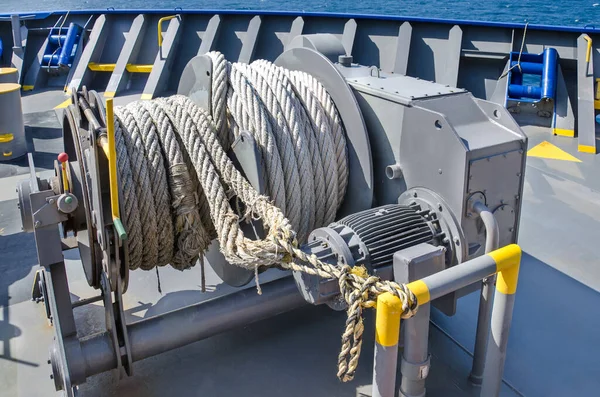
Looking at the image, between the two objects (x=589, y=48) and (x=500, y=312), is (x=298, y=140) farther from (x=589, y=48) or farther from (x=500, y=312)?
(x=589, y=48)

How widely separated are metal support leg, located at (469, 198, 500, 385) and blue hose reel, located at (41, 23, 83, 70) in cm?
685

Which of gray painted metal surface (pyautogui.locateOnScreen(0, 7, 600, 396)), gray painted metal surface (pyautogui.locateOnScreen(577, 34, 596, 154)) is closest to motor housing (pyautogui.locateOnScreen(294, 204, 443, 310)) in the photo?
gray painted metal surface (pyautogui.locateOnScreen(0, 7, 600, 396))

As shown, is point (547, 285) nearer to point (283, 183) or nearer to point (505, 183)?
point (505, 183)

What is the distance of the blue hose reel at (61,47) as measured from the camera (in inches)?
309

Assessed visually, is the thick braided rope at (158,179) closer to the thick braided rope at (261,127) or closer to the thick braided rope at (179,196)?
the thick braided rope at (179,196)

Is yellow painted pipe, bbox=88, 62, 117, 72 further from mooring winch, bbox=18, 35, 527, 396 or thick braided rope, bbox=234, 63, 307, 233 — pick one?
thick braided rope, bbox=234, 63, 307, 233

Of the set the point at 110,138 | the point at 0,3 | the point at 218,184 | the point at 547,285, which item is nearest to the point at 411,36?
the point at 547,285

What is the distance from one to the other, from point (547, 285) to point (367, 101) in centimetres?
167

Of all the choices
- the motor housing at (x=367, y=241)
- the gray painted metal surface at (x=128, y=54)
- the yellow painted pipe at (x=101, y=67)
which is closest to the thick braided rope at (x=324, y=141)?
the motor housing at (x=367, y=241)

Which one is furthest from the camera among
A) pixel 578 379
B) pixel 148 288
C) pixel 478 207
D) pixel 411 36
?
pixel 411 36

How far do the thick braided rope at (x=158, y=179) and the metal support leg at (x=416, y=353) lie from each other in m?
1.17

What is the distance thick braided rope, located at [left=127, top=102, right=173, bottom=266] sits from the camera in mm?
2639

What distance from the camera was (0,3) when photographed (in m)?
33.8

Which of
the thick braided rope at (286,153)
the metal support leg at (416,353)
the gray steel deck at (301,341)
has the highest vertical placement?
the thick braided rope at (286,153)
